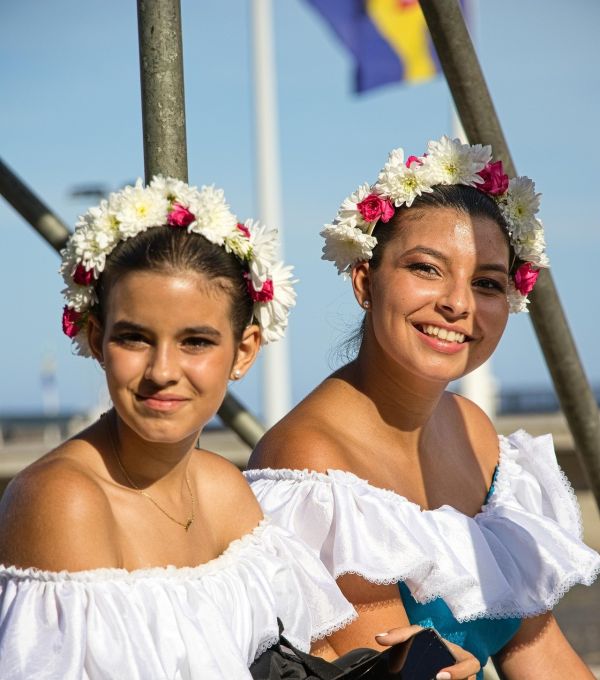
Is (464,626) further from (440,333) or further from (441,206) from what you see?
(441,206)

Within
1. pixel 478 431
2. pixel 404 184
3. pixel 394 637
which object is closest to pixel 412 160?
pixel 404 184

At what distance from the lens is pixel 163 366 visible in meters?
2.56

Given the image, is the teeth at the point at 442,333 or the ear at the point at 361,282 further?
the ear at the point at 361,282

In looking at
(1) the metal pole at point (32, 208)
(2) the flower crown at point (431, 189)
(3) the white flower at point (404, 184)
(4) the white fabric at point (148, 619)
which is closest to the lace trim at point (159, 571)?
(4) the white fabric at point (148, 619)

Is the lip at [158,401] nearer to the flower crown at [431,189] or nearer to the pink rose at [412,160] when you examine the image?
the flower crown at [431,189]

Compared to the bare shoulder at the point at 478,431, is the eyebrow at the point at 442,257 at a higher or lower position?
higher

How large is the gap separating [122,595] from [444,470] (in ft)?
4.37

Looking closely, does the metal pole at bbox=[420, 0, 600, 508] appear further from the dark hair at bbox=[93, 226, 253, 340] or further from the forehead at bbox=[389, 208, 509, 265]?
the dark hair at bbox=[93, 226, 253, 340]

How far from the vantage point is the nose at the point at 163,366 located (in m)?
2.55

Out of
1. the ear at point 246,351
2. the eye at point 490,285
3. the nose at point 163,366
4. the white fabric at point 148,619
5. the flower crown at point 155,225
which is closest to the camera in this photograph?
the white fabric at point 148,619

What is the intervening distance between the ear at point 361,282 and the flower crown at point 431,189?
18 mm

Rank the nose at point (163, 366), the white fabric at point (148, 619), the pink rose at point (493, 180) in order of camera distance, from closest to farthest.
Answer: the white fabric at point (148, 619) < the nose at point (163, 366) < the pink rose at point (493, 180)

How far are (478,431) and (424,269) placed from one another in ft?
2.59

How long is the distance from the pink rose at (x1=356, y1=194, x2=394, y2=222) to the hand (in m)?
1.05
